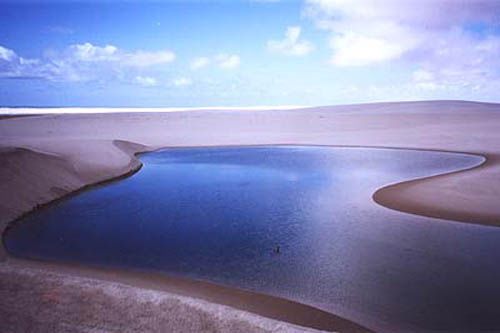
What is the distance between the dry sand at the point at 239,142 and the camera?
10227 millimetres

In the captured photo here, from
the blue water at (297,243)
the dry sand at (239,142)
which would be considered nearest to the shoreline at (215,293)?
the blue water at (297,243)

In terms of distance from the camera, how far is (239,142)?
27141mm

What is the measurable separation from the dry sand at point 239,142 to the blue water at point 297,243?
2.78 ft

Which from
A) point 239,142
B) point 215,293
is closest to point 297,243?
point 215,293

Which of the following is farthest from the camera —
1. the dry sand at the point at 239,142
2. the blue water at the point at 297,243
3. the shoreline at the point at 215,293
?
the dry sand at the point at 239,142

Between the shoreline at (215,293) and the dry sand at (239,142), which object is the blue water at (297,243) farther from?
the dry sand at (239,142)

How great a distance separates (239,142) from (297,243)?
19730mm

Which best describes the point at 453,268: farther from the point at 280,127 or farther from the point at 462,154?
the point at 280,127

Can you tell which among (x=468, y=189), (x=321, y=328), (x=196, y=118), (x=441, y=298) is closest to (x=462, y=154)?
(x=468, y=189)

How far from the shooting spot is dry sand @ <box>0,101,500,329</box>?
10227 mm

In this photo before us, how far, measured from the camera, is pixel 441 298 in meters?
5.52

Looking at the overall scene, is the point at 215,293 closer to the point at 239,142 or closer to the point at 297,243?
the point at 297,243

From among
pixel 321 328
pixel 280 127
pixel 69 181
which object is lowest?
pixel 321 328

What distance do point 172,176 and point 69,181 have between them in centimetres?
373
